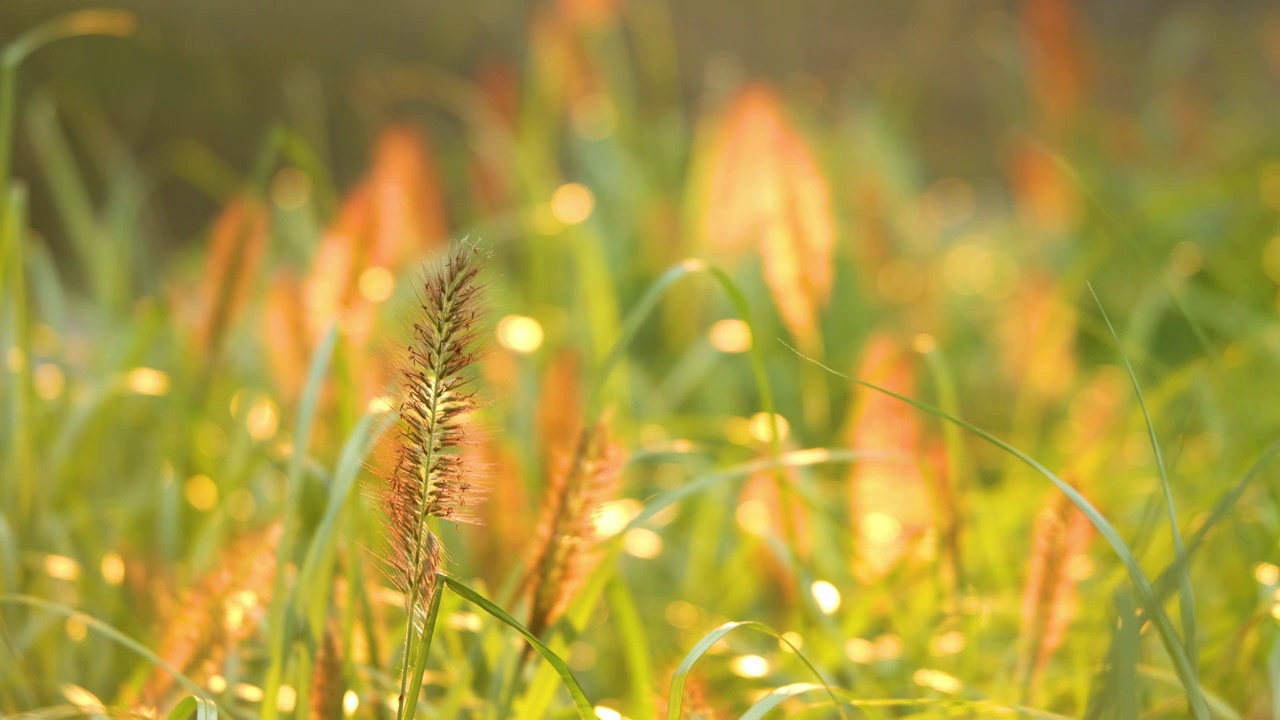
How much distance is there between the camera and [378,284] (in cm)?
109

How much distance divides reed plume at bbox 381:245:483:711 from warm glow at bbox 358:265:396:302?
1.72 ft

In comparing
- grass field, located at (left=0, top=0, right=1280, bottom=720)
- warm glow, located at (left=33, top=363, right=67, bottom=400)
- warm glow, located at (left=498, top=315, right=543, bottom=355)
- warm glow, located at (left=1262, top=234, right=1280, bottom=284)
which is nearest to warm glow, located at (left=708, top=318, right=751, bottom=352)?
grass field, located at (left=0, top=0, right=1280, bottom=720)

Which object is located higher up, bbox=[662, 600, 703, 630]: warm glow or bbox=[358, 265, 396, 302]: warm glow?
bbox=[358, 265, 396, 302]: warm glow

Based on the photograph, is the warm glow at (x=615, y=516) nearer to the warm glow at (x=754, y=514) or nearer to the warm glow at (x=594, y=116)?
the warm glow at (x=754, y=514)

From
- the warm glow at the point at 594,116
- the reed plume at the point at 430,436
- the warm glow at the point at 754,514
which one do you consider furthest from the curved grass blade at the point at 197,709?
the warm glow at the point at 594,116

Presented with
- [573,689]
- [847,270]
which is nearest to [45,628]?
[573,689]

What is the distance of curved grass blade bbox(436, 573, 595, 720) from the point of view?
1.48ft

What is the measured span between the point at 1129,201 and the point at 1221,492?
1611 millimetres

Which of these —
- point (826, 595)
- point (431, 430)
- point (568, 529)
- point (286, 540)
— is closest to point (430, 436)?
point (431, 430)

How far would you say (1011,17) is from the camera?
3.85 m

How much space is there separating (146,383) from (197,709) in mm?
Answer: 655

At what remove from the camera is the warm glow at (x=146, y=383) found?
102 centimetres

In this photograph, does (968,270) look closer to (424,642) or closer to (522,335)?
(522,335)

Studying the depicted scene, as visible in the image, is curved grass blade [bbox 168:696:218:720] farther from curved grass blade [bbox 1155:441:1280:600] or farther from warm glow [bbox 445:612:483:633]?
curved grass blade [bbox 1155:441:1280:600]
